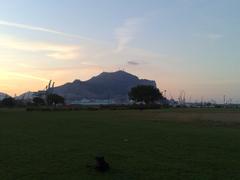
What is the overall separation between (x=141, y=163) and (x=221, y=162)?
117 inches

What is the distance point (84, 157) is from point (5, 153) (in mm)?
3558

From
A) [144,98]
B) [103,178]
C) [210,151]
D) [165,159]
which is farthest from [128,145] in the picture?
[144,98]

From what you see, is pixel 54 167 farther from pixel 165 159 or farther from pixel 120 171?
pixel 165 159

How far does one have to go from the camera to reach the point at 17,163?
16.6 meters

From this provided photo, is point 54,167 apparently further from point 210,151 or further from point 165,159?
point 210,151

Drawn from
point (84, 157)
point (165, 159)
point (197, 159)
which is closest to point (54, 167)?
point (84, 157)

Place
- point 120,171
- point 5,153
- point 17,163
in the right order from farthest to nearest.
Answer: point 5,153, point 17,163, point 120,171

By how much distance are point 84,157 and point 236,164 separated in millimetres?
5671

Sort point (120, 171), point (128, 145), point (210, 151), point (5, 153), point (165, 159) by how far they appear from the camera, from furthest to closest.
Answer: point (128, 145) < point (210, 151) < point (5, 153) < point (165, 159) < point (120, 171)

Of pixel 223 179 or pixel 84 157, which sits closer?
pixel 223 179

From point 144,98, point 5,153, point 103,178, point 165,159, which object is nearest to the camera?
point 103,178

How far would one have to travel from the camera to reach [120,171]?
14.9 m

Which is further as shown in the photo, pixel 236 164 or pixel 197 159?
pixel 197 159

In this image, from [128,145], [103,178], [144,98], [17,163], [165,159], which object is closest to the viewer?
[103,178]
